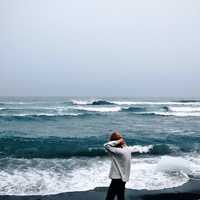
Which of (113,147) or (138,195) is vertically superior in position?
(113,147)

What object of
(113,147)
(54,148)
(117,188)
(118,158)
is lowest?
(54,148)

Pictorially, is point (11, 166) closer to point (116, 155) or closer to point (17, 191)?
point (17, 191)

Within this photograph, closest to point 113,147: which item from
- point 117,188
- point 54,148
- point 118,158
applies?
point 118,158

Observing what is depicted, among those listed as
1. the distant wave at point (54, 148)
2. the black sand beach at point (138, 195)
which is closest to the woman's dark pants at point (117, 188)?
the black sand beach at point (138, 195)

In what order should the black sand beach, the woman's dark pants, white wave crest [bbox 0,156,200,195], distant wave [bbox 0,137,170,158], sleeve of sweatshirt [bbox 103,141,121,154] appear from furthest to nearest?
distant wave [bbox 0,137,170,158], white wave crest [bbox 0,156,200,195], the black sand beach, the woman's dark pants, sleeve of sweatshirt [bbox 103,141,121,154]

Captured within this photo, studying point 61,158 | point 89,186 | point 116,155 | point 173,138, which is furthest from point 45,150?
point 116,155

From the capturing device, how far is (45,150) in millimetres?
14070

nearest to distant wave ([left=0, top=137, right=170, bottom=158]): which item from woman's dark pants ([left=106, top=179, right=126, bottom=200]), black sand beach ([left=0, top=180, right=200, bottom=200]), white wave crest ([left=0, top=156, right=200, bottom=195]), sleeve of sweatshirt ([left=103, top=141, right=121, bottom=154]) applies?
white wave crest ([left=0, top=156, right=200, bottom=195])

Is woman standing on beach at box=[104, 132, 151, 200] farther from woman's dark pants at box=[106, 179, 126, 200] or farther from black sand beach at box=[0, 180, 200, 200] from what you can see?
black sand beach at box=[0, 180, 200, 200]

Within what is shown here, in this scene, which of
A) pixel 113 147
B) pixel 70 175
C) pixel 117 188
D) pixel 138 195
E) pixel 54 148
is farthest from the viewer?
pixel 54 148

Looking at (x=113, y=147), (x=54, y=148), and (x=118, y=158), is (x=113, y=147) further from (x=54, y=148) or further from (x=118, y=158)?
(x=54, y=148)

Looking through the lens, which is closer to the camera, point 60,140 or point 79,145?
point 79,145

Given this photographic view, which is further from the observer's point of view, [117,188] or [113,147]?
[117,188]

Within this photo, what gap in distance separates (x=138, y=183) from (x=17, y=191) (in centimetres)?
311
